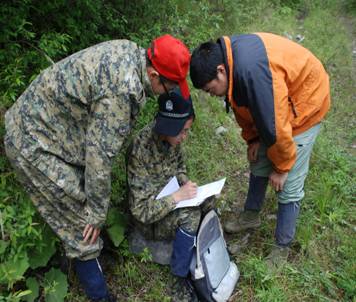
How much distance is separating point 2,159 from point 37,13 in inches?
56.0

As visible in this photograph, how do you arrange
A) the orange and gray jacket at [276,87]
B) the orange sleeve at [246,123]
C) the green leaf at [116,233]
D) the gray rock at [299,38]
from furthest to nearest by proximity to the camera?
the gray rock at [299,38] < the green leaf at [116,233] < the orange sleeve at [246,123] < the orange and gray jacket at [276,87]

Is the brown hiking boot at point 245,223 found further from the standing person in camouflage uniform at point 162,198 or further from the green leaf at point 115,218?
the green leaf at point 115,218

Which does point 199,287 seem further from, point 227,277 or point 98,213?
point 98,213

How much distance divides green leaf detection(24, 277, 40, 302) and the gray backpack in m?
1.02

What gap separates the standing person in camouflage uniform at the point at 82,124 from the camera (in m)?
1.96

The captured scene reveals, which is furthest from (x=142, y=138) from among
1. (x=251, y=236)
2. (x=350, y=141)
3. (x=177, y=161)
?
(x=350, y=141)

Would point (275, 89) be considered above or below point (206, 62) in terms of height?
below

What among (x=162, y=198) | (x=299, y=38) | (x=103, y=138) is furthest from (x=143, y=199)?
(x=299, y=38)

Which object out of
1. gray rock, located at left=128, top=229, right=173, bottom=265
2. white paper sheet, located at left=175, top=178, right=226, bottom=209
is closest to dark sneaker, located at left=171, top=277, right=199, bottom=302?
gray rock, located at left=128, top=229, right=173, bottom=265

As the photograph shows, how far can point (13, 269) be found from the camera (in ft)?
7.44

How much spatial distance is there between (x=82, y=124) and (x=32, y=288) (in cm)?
114

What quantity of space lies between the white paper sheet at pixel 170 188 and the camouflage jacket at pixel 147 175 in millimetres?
50

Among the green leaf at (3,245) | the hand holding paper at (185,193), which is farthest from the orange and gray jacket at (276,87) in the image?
the green leaf at (3,245)

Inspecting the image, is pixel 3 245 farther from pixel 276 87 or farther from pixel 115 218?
pixel 276 87
